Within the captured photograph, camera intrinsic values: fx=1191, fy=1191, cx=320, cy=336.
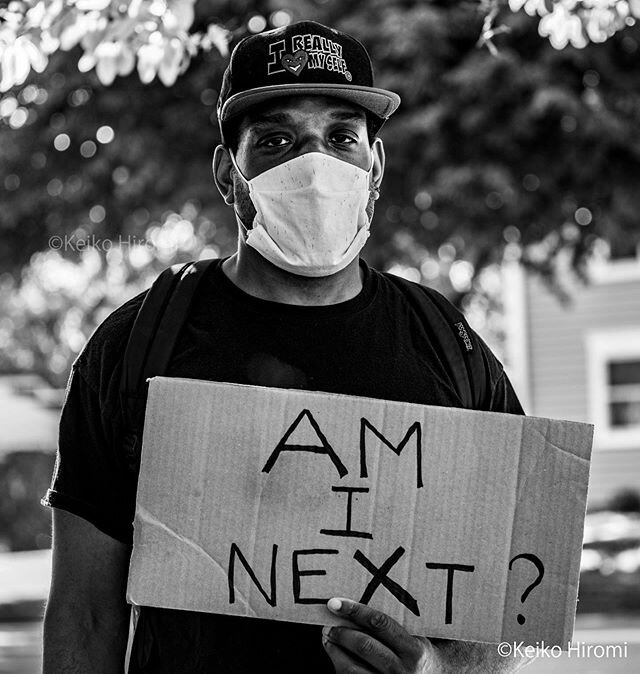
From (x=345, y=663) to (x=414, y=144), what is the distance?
→ 581 centimetres

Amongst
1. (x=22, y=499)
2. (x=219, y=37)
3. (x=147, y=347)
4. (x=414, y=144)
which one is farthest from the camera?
(x=22, y=499)

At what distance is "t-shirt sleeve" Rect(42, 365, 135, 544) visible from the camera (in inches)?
90.7

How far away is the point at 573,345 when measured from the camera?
18.4 meters

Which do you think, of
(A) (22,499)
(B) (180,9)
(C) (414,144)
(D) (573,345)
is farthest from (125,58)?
(A) (22,499)

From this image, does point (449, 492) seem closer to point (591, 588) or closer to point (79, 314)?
point (591, 588)

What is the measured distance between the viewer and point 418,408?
2.27 metres

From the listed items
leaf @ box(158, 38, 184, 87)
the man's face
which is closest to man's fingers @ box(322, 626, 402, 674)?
the man's face

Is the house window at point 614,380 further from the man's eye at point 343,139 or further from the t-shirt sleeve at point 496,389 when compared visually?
the man's eye at point 343,139

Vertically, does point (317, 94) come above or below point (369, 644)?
above

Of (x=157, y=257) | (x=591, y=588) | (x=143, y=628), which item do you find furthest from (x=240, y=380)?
(x=591, y=588)

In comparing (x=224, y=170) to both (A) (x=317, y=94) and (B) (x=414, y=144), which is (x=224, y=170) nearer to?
(A) (x=317, y=94)

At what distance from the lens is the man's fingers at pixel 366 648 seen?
2.11 meters

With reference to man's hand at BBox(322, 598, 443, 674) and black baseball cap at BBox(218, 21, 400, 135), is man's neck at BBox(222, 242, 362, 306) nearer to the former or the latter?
black baseball cap at BBox(218, 21, 400, 135)

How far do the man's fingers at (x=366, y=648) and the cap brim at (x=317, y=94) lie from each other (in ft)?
3.51
